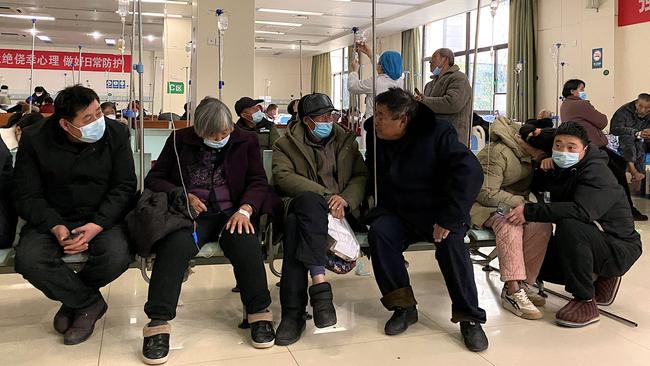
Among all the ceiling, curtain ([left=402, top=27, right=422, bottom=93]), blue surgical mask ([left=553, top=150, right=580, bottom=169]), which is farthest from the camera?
curtain ([left=402, top=27, right=422, bottom=93])

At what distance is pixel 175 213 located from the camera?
239cm

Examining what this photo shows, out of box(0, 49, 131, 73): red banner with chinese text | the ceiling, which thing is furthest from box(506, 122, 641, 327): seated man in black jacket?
box(0, 49, 131, 73): red banner with chinese text

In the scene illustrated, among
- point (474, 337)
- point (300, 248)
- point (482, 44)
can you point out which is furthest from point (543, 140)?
point (482, 44)

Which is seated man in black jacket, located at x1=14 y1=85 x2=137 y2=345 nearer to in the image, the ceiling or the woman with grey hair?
the woman with grey hair

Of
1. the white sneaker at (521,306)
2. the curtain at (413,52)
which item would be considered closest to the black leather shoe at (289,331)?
the white sneaker at (521,306)

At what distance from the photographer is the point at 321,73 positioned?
64.1 ft

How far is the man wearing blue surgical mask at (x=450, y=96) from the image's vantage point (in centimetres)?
333

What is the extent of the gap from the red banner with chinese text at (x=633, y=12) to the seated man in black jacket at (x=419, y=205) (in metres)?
6.51

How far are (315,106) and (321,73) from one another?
1715 cm

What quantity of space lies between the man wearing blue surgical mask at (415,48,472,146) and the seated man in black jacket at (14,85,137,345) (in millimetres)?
1673

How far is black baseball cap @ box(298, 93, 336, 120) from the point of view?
272cm

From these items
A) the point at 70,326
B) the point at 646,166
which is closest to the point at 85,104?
the point at 70,326

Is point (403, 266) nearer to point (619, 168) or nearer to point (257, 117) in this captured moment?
point (619, 168)

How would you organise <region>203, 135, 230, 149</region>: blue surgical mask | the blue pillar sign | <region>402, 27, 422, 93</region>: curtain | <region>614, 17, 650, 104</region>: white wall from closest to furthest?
<region>203, 135, 230, 149</region>: blue surgical mask → <region>614, 17, 650, 104</region>: white wall → the blue pillar sign → <region>402, 27, 422, 93</region>: curtain
